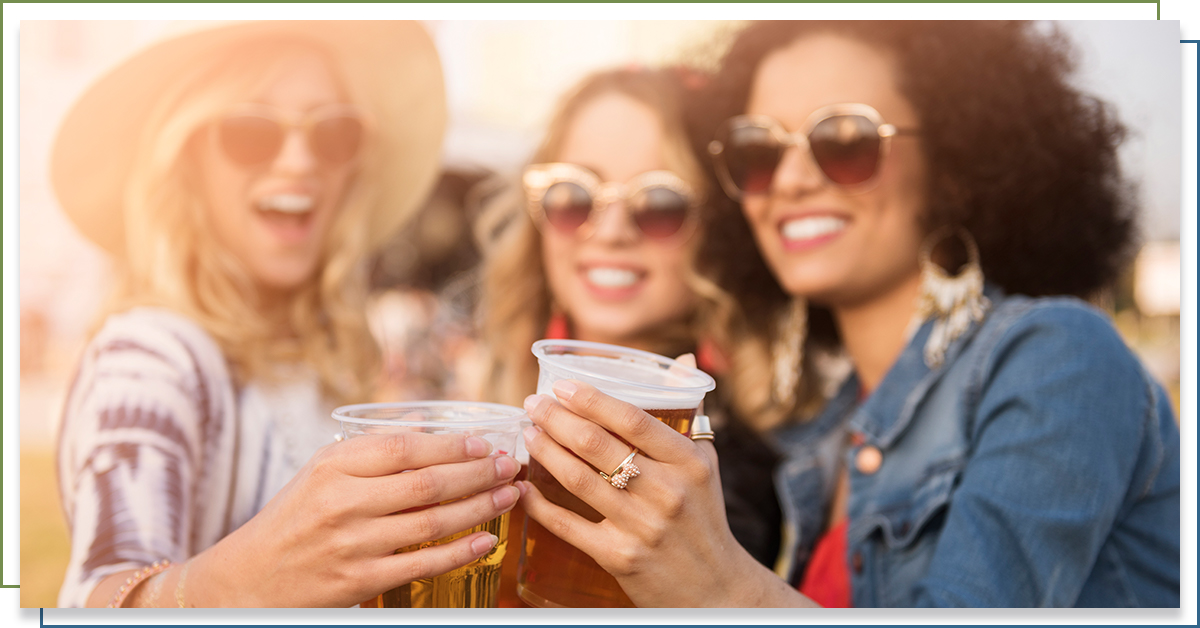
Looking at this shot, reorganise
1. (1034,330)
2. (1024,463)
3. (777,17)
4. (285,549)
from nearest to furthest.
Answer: (285,549), (1024,463), (1034,330), (777,17)

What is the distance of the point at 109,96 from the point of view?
7.45ft

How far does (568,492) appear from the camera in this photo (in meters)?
1.29

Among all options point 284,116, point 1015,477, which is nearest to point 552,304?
point 284,116

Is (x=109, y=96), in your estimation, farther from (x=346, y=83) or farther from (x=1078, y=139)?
(x=1078, y=139)

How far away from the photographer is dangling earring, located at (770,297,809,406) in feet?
7.75

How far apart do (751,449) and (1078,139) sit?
4.17 feet

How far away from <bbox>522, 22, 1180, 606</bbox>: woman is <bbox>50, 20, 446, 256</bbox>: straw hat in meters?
0.98

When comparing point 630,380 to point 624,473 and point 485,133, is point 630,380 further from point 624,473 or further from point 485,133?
point 485,133

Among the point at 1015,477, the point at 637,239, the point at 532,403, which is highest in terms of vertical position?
the point at 637,239

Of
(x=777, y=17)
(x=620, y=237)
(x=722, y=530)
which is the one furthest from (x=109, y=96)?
(x=722, y=530)

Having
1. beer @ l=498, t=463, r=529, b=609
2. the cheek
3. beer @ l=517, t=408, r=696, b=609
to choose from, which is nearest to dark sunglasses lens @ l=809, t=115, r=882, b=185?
the cheek

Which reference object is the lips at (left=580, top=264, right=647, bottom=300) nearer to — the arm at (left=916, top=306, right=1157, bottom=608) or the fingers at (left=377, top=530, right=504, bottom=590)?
the arm at (left=916, top=306, right=1157, bottom=608)

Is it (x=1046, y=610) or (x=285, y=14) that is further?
(x=285, y=14)

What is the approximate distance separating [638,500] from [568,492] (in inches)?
5.0
